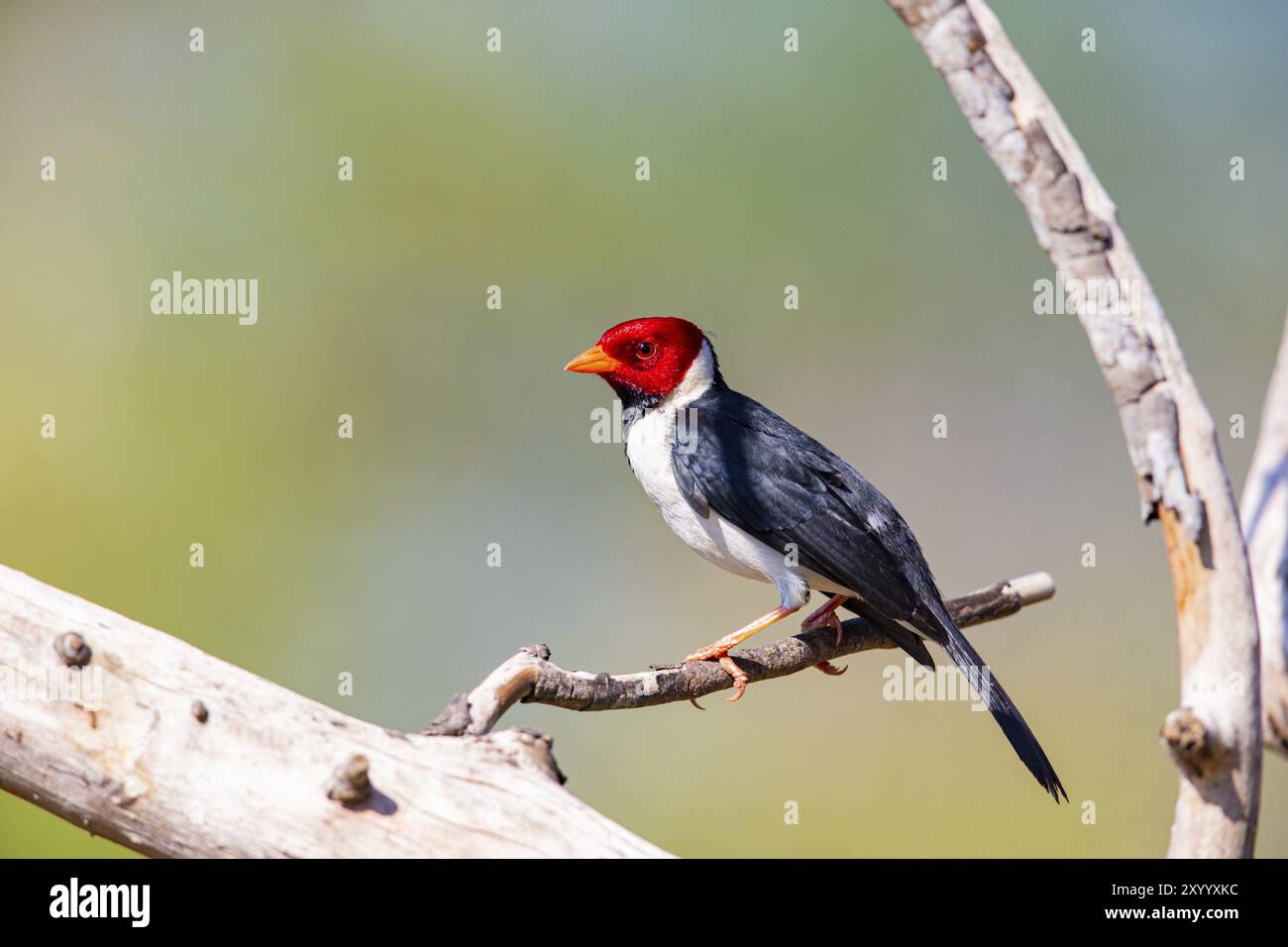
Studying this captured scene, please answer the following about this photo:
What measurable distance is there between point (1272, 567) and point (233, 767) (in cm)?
277

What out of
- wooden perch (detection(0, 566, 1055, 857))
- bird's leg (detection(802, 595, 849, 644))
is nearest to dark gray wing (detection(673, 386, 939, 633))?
bird's leg (detection(802, 595, 849, 644))

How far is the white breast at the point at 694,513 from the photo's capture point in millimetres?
3795

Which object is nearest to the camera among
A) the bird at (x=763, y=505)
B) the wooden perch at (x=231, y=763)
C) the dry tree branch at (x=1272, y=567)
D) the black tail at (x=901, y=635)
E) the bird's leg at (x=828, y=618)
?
the wooden perch at (x=231, y=763)

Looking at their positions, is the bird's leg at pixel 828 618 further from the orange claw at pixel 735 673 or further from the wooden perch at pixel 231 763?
the wooden perch at pixel 231 763

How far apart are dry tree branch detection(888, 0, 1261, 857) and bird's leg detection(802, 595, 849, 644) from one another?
4.69 feet

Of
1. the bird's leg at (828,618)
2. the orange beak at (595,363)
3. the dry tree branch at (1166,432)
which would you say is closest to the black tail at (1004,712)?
the bird's leg at (828,618)

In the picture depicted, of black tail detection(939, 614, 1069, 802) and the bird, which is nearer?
black tail detection(939, 614, 1069, 802)

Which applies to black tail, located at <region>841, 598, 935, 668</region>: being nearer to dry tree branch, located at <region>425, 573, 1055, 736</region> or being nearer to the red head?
dry tree branch, located at <region>425, 573, 1055, 736</region>

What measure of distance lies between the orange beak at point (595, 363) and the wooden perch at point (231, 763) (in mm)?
1591

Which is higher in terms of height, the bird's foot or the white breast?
the white breast

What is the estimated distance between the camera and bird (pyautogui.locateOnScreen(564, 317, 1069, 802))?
3.63 meters

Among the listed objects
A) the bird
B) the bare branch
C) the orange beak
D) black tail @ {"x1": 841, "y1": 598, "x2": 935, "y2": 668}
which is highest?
the orange beak

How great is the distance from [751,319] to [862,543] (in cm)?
424
